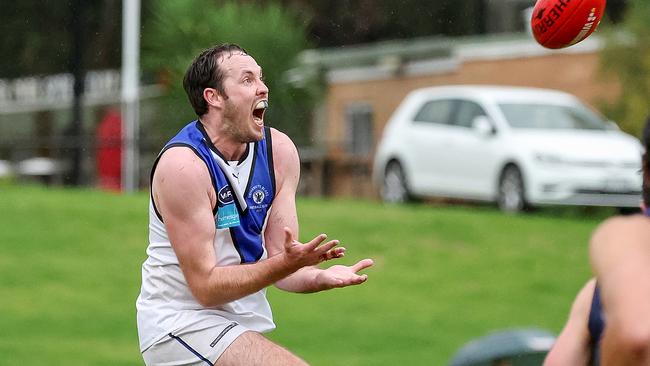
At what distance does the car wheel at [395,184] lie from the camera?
22.5 metres

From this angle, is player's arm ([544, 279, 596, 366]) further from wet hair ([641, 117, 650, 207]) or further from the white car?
the white car

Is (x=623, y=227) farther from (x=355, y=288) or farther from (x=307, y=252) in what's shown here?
(x=355, y=288)

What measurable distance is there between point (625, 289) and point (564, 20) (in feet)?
10.5

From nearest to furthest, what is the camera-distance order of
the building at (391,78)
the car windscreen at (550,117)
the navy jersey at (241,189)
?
1. the navy jersey at (241,189)
2. the car windscreen at (550,117)
3. the building at (391,78)

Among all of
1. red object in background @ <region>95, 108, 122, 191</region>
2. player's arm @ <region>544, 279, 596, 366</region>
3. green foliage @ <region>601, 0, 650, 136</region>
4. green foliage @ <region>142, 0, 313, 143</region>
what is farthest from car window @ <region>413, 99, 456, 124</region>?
player's arm @ <region>544, 279, 596, 366</region>

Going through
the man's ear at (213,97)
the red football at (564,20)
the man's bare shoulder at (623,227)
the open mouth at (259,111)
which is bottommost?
the man's bare shoulder at (623,227)

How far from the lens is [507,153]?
20.1 meters

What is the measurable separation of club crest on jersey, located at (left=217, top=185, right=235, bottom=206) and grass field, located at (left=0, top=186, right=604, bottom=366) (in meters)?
7.99

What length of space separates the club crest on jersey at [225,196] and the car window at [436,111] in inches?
645

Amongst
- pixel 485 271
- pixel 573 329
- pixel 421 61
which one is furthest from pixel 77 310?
pixel 421 61

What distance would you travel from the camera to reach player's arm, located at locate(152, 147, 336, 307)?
5262mm

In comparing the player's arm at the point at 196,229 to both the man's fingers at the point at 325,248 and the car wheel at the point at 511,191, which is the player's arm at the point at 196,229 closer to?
the man's fingers at the point at 325,248

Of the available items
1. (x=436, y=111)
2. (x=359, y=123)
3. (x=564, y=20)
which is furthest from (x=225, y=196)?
(x=359, y=123)

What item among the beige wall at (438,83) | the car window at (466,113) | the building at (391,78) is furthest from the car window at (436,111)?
the beige wall at (438,83)
